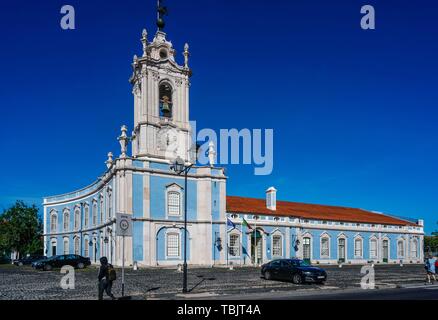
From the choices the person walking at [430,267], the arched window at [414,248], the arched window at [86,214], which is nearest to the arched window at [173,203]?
the arched window at [86,214]

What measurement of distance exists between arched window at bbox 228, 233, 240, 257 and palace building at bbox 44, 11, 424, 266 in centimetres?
10

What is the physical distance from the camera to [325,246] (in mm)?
52031

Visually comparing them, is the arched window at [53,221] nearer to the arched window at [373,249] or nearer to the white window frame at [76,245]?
the white window frame at [76,245]

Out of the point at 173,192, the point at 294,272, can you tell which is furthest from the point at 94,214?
the point at 294,272

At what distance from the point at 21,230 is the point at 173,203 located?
31.3 meters

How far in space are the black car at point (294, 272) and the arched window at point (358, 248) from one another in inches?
1267

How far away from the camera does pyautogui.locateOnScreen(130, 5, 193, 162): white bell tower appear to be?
1635 inches

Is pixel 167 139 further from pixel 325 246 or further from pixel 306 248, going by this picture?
pixel 325 246

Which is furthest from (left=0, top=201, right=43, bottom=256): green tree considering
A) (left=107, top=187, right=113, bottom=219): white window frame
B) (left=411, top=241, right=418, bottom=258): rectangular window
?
(left=411, top=241, right=418, bottom=258): rectangular window

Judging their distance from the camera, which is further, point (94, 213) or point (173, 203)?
point (94, 213)

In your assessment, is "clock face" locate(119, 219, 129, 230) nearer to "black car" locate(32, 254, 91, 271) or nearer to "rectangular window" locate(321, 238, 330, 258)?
"black car" locate(32, 254, 91, 271)

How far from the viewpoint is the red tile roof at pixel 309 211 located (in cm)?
4812
